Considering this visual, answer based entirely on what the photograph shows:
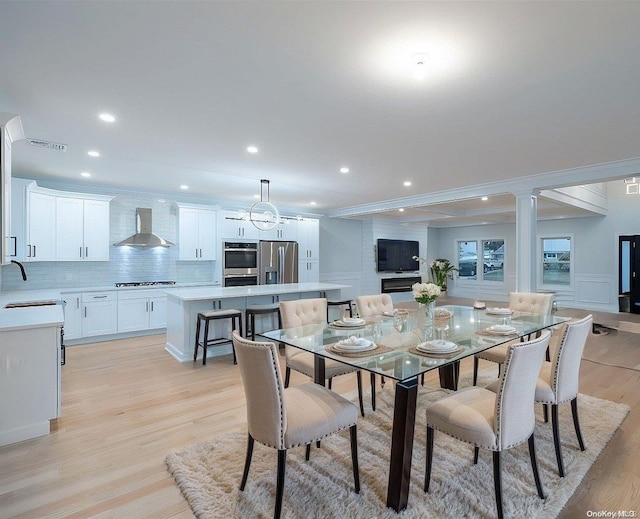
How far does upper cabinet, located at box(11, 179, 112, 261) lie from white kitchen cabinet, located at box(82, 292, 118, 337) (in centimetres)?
64

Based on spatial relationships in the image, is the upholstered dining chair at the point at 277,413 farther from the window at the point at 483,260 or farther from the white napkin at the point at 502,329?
the window at the point at 483,260

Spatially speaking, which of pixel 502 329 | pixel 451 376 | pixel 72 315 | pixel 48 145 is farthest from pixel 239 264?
pixel 502 329

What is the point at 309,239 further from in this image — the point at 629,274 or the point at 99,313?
the point at 629,274

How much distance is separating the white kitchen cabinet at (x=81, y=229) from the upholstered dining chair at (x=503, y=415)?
5.58 metres

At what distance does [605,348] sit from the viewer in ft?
16.8

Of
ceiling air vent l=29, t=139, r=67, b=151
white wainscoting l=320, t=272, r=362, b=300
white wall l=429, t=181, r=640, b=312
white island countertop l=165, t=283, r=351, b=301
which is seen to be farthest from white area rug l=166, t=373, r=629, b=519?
white wall l=429, t=181, r=640, b=312

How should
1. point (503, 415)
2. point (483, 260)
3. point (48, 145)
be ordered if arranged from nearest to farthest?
point (503, 415), point (48, 145), point (483, 260)

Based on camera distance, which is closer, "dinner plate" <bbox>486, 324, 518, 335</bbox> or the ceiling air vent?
"dinner plate" <bbox>486, 324, 518, 335</bbox>

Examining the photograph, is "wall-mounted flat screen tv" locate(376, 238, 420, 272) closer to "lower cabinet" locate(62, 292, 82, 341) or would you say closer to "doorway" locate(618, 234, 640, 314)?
"doorway" locate(618, 234, 640, 314)

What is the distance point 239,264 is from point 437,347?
5245mm

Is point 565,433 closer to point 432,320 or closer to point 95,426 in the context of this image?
point 432,320

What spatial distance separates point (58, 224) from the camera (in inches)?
207

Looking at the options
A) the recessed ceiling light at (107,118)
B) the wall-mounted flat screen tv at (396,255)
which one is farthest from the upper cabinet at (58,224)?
the wall-mounted flat screen tv at (396,255)

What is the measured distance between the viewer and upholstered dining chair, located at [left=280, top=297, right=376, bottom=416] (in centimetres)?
291
